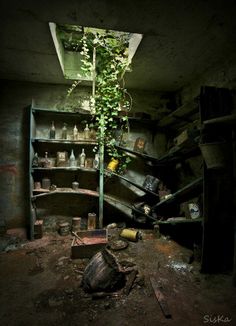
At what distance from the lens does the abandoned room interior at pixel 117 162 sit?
212cm

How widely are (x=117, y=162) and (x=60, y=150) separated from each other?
3.99ft

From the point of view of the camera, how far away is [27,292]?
7.57ft

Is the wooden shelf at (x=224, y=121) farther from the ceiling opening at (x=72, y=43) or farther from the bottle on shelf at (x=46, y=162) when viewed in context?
the bottle on shelf at (x=46, y=162)

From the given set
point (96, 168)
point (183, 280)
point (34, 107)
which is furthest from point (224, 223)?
point (34, 107)

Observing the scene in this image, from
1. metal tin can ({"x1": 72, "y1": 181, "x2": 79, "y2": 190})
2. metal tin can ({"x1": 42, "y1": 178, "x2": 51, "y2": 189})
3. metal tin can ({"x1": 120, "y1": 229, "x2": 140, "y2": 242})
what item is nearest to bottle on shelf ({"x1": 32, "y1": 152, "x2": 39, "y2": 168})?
metal tin can ({"x1": 42, "y1": 178, "x2": 51, "y2": 189})

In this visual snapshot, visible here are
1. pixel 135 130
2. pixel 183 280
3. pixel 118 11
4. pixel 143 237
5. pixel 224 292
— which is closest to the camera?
pixel 118 11

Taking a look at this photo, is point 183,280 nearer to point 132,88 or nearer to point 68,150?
point 68,150

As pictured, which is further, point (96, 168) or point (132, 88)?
point (132, 88)

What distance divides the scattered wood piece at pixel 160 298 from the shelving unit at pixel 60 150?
191 cm

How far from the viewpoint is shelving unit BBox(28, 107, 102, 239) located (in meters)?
3.87

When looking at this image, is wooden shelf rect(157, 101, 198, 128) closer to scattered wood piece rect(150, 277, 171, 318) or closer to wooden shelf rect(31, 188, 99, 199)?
wooden shelf rect(31, 188, 99, 199)

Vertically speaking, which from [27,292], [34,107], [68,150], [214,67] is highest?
[214,67]

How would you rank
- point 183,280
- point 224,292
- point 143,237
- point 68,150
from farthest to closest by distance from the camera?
point 68,150, point 143,237, point 183,280, point 224,292

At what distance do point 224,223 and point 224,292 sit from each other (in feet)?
2.60
